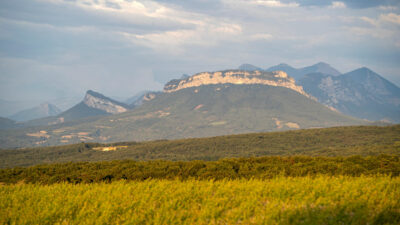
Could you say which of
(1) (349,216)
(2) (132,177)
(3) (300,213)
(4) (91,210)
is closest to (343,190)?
(1) (349,216)

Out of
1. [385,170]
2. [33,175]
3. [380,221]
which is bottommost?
[33,175]

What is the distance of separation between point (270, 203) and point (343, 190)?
4394 mm

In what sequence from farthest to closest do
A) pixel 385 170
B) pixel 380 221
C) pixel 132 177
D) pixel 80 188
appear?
pixel 132 177
pixel 385 170
pixel 80 188
pixel 380 221

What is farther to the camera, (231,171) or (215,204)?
(231,171)

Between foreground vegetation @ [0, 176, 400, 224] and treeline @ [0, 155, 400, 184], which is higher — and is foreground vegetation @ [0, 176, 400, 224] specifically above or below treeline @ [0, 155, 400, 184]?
above

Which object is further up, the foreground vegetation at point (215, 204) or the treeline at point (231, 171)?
A: the foreground vegetation at point (215, 204)

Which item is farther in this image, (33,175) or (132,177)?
(33,175)

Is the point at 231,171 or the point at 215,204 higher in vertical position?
the point at 215,204

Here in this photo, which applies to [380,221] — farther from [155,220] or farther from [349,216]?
[155,220]

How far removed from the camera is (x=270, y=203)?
48.6 ft

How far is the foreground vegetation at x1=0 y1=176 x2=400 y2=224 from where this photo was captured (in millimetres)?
13438

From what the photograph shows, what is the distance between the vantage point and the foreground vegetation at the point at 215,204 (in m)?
13.4

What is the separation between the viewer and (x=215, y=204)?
15023mm

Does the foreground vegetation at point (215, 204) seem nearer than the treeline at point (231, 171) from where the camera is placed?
Yes
